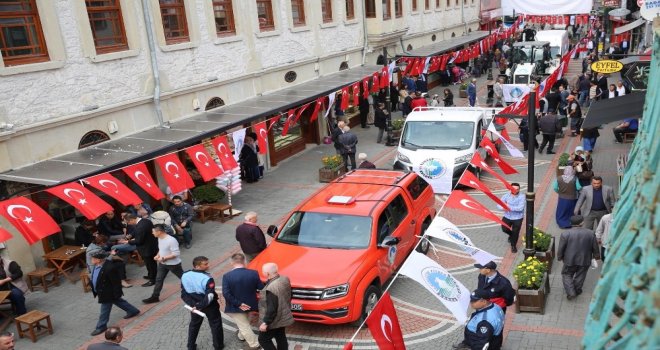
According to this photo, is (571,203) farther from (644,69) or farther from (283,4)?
(283,4)

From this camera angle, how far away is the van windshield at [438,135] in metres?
16.8

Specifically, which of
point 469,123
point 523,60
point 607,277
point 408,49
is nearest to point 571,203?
point 469,123

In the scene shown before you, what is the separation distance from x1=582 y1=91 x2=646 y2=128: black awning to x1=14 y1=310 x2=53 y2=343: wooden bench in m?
10.2

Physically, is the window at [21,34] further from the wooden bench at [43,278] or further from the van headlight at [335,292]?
the van headlight at [335,292]

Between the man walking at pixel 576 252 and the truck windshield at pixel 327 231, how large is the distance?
10.9 feet

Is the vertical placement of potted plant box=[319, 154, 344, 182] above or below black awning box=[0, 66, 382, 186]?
below

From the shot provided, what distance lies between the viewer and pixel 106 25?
1380 centimetres

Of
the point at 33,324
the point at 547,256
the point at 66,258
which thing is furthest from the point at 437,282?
the point at 66,258

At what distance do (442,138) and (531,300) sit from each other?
8.18m

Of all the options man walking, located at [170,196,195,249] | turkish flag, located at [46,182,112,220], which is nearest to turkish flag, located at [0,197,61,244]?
turkish flag, located at [46,182,112,220]

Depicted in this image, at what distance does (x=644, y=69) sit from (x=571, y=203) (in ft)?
10.5

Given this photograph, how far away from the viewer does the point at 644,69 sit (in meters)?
11.7

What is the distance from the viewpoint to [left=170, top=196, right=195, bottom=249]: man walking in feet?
44.2

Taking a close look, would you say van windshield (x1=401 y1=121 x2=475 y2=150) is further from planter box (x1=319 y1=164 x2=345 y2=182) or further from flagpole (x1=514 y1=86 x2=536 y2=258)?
flagpole (x1=514 y1=86 x2=536 y2=258)
